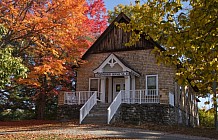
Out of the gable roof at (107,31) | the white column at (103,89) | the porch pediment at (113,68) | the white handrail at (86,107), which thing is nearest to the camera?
the white handrail at (86,107)

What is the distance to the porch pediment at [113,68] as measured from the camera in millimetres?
20373

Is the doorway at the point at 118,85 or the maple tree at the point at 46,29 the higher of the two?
the maple tree at the point at 46,29

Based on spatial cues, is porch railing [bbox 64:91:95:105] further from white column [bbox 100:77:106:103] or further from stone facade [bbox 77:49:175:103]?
stone facade [bbox 77:49:175:103]

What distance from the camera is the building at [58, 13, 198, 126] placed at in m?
18.7

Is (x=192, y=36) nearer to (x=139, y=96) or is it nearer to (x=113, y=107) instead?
(x=113, y=107)

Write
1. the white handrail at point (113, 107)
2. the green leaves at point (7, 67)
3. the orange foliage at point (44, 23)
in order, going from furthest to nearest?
the white handrail at point (113, 107) < the orange foliage at point (44, 23) < the green leaves at point (7, 67)

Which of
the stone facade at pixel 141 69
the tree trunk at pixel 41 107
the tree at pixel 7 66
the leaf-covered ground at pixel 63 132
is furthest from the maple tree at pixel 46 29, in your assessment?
the tree at pixel 7 66

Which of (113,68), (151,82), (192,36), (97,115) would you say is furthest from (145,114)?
(192,36)

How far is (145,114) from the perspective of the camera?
19.0m

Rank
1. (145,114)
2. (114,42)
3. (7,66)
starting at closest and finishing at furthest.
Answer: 1. (7,66)
2. (145,114)
3. (114,42)

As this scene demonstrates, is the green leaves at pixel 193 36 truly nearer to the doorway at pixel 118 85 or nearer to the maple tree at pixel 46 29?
the maple tree at pixel 46 29

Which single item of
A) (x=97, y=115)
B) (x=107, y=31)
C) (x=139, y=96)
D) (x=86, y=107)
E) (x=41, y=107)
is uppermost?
(x=107, y=31)

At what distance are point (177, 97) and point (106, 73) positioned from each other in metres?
5.57

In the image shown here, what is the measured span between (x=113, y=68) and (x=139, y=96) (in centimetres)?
302
